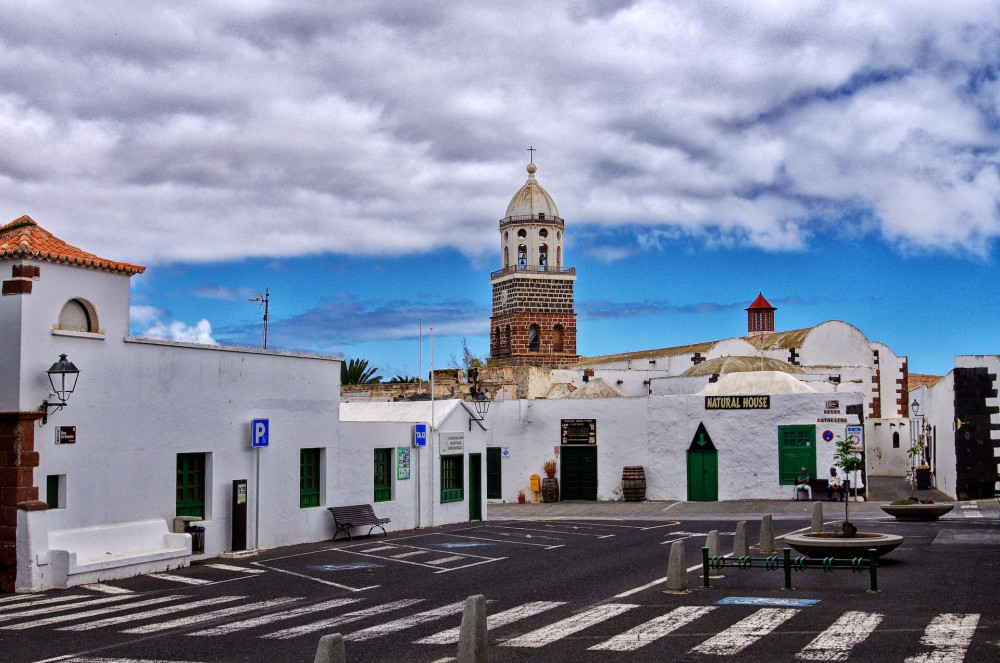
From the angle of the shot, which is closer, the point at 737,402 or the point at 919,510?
the point at 919,510

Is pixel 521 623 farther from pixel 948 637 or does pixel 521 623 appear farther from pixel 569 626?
pixel 948 637

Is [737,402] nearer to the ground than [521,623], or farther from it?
farther from it

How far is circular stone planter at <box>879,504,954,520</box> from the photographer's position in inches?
1021

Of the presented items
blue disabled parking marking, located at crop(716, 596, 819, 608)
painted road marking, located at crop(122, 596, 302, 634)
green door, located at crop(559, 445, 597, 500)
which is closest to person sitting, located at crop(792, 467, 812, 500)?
green door, located at crop(559, 445, 597, 500)

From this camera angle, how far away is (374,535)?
26.1 meters

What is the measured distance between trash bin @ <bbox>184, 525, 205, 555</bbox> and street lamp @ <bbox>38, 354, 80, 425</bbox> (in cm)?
388

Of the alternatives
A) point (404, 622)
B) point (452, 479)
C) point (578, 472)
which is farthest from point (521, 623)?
point (578, 472)

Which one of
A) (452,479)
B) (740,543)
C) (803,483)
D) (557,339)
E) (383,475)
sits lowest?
(803,483)

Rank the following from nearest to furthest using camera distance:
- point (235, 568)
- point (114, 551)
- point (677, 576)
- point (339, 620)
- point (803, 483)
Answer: point (339, 620)
point (677, 576)
point (114, 551)
point (235, 568)
point (803, 483)

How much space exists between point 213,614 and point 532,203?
51.8 m

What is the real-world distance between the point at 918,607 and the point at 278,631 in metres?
8.41

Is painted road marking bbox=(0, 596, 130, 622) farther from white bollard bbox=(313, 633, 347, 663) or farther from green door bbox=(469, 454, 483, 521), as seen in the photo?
green door bbox=(469, 454, 483, 521)

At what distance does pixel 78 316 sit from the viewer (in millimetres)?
19141

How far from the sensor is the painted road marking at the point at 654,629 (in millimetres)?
11750
